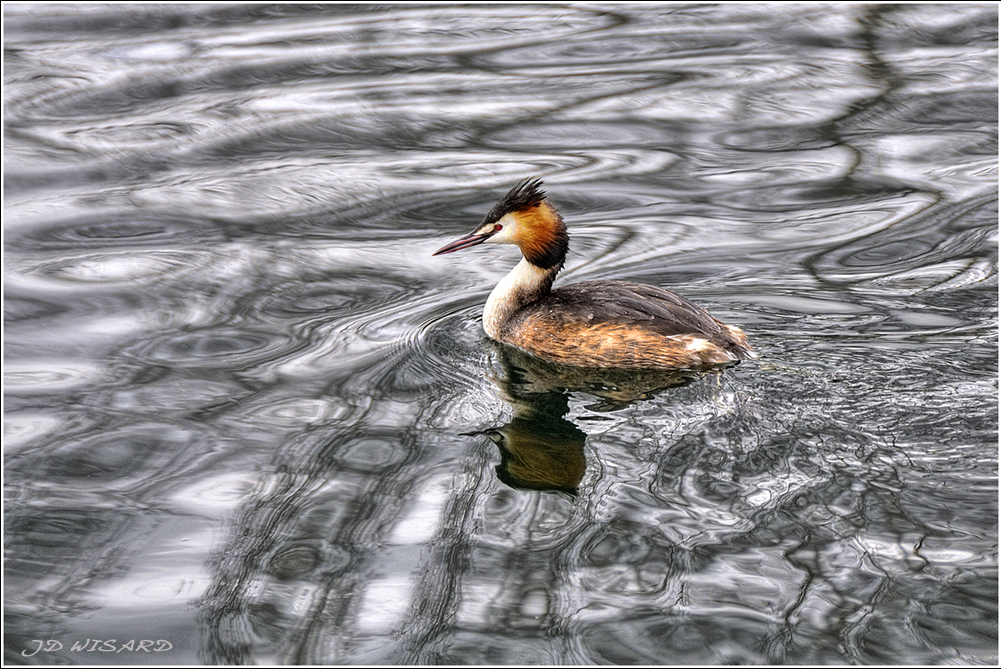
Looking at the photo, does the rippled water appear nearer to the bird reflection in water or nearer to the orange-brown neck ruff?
the bird reflection in water

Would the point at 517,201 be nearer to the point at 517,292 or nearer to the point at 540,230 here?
the point at 540,230

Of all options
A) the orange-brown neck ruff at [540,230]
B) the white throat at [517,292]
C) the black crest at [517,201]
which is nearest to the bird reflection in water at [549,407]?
the white throat at [517,292]

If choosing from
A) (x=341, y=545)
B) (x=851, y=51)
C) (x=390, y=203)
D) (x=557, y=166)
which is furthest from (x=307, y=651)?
(x=851, y=51)

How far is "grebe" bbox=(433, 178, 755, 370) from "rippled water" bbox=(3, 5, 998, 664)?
185 mm

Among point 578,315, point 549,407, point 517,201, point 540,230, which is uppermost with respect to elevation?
point 517,201

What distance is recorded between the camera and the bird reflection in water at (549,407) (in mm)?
5090

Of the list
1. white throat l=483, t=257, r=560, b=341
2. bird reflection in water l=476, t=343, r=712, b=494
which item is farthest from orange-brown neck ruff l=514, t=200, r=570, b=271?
bird reflection in water l=476, t=343, r=712, b=494

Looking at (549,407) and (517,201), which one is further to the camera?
(517,201)

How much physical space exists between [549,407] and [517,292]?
0.88 m

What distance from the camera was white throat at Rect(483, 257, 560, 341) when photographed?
21.0 ft

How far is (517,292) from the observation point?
6406 millimetres

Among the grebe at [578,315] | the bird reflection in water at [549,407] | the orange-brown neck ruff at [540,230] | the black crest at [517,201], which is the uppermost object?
the black crest at [517,201]

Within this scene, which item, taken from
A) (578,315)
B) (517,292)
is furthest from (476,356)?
(578,315)

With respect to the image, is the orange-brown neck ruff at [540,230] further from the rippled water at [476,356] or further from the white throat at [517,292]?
the rippled water at [476,356]
